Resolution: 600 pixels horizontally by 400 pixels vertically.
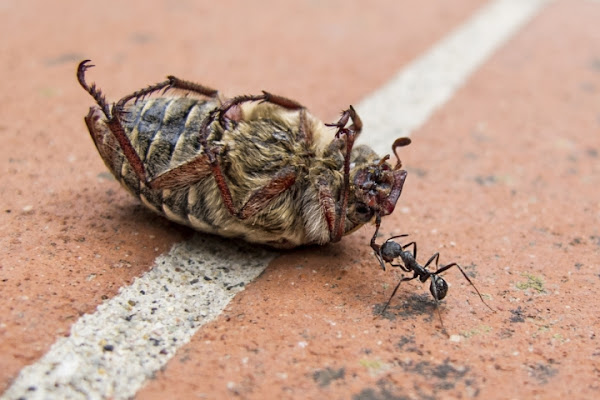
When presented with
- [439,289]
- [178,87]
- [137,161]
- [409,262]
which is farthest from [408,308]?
[178,87]

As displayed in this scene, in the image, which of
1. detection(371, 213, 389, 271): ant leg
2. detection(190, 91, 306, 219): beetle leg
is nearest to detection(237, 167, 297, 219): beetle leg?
detection(190, 91, 306, 219): beetle leg

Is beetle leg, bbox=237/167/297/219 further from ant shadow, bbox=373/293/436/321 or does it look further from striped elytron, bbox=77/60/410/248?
ant shadow, bbox=373/293/436/321

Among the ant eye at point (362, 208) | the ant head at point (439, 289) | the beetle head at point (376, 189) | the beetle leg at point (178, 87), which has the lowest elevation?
the ant head at point (439, 289)

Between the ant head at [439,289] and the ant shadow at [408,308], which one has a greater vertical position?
the ant head at [439,289]

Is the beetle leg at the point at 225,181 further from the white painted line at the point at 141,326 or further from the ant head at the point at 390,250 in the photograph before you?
the ant head at the point at 390,250

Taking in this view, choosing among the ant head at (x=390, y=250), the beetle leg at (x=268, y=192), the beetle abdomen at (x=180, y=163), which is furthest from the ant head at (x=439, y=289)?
the beetle leg at (x=268, y=192)

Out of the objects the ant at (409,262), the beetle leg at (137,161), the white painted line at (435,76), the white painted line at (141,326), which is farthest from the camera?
the white painted line at (435,76)

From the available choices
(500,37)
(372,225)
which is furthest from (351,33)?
(372,225)

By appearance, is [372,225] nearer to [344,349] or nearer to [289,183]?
[289,183]
